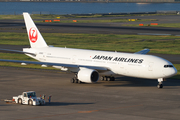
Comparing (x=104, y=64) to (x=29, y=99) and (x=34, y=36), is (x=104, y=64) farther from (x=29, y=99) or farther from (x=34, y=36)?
(x=29, y=99)

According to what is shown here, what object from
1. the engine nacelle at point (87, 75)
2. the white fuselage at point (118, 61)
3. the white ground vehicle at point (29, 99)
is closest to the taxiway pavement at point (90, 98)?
the white ground vehicle at point (29, 99)

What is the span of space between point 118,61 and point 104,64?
2282 mm

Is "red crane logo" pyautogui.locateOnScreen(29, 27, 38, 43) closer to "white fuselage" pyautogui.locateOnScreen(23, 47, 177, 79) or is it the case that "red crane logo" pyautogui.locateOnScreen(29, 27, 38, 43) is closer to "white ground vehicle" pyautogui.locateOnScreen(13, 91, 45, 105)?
"white fuselage" pyautogui.locateOnScreen(23, 47, 177, 79)

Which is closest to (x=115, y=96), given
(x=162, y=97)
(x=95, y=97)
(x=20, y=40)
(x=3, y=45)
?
(x=95, y=97)

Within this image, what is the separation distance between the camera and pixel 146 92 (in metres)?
45.5

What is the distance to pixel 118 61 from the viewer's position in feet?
162

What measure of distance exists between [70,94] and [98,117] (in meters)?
11.8

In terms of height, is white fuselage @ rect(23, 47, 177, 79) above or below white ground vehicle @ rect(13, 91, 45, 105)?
above

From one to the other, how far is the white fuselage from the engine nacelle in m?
2.14

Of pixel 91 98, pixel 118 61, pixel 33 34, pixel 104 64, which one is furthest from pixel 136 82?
pixel 33 34

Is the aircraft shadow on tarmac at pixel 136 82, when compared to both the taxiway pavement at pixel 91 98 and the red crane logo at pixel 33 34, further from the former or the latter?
the red crane logo at pixel 33 34

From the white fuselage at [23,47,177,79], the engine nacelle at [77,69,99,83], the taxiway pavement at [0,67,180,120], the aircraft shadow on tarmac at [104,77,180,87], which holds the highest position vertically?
the white fuselage at [23,47,177,79]

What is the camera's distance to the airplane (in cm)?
4700

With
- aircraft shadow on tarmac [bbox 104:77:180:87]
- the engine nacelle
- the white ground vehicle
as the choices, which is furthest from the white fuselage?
the white ground vehicle
